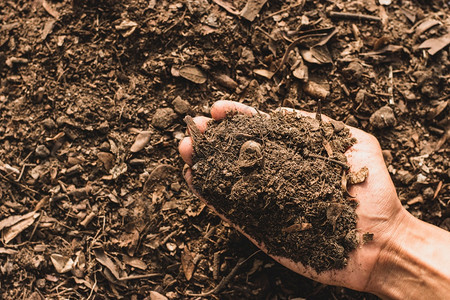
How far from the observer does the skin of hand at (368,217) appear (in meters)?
2.21

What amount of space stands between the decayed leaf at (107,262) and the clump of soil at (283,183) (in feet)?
2.46

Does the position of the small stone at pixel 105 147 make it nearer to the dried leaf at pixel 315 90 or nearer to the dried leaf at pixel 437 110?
the dried leaf at pixel 315 90

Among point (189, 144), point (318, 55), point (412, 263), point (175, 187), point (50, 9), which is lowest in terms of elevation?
point (412, 263)

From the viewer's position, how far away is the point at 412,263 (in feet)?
7.52

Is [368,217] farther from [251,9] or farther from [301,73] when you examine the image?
[251,9]

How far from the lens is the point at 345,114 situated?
8.51 ft

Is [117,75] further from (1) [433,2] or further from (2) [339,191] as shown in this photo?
(1) [433,2]

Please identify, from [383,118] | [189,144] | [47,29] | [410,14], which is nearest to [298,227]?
[189,144]

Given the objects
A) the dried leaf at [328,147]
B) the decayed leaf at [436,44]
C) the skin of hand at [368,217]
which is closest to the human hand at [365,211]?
the skin of hand at [368,217]

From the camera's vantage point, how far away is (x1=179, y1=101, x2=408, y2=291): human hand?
2211mm

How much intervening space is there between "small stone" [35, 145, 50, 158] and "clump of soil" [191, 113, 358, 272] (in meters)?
1.01

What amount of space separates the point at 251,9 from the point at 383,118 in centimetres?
112

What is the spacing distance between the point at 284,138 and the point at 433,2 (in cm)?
162

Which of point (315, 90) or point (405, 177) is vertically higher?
point (315, 90)
